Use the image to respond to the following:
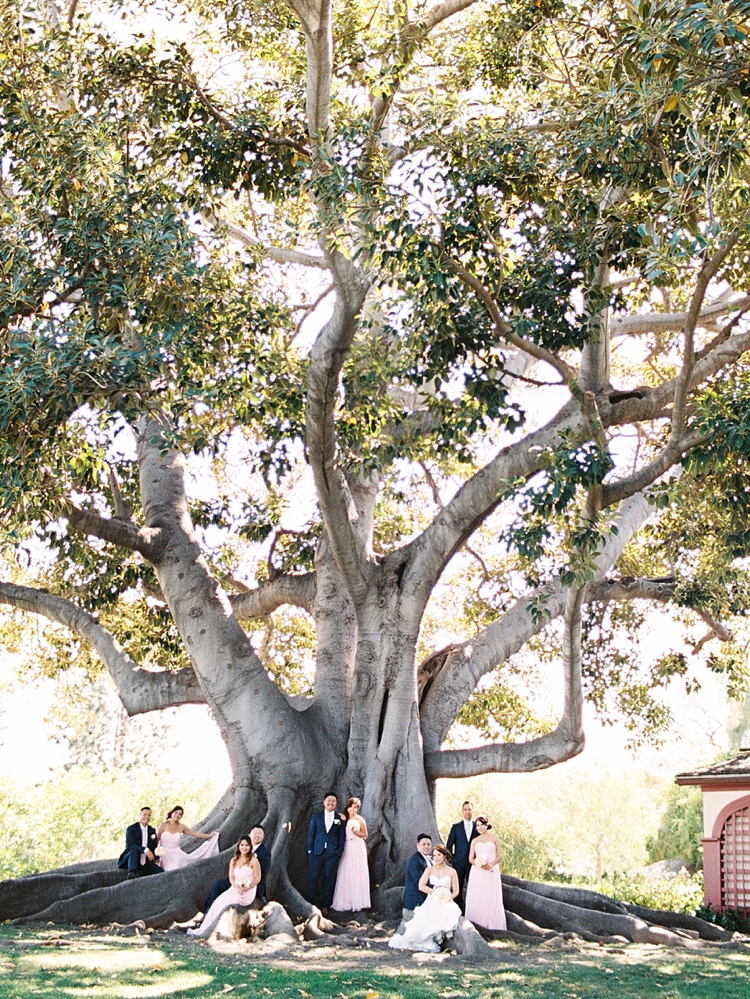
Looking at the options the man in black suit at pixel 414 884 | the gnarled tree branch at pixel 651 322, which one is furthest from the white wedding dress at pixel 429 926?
the gnarled tree branch at pixel 651 322

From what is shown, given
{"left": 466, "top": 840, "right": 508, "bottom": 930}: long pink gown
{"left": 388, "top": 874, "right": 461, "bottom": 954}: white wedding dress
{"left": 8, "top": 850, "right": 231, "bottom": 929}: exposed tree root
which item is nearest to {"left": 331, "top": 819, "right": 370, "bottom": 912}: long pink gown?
{"left": 466, "top": 840, "right": 508, "bottom": 930}: long pink gown

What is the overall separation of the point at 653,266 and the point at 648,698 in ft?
33.7

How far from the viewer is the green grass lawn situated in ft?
20.7

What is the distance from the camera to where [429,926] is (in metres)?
8.79

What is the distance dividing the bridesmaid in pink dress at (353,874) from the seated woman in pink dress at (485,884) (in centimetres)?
105

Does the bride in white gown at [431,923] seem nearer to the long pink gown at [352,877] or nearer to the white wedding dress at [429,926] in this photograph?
the white wedding dress at [429,926]

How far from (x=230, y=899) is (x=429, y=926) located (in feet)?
6.03

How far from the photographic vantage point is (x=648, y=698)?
15492mm

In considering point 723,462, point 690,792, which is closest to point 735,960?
point 723,462

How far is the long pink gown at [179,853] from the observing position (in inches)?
416

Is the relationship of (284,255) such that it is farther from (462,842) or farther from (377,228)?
(462,842)

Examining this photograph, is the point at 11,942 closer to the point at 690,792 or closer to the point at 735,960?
the point at 735,960

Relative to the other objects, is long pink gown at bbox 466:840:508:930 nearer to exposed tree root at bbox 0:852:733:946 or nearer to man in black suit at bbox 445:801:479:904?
exposed tree root at bbox 0:852:733:946

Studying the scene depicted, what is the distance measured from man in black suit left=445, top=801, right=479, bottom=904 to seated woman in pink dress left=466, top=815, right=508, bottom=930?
0.24 meters
